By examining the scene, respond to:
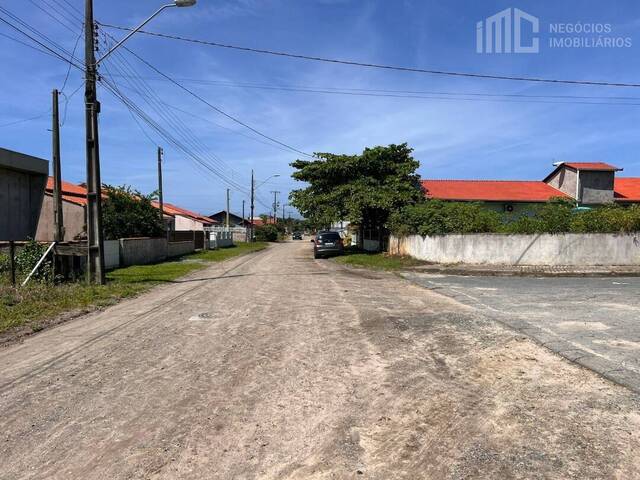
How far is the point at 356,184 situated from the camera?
28.9 meters

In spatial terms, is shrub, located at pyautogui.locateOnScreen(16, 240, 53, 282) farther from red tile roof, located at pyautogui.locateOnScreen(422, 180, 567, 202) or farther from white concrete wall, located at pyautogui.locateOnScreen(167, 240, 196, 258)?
red tile roof, located at pyautogui.locateOnScreen(422, 180, 567, 202)

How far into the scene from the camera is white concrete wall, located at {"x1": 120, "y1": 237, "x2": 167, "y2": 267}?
23522 mm

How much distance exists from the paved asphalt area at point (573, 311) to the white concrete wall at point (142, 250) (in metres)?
13.9

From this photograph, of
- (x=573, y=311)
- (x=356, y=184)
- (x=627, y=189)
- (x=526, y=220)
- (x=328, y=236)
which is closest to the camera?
(x=573, y=311)

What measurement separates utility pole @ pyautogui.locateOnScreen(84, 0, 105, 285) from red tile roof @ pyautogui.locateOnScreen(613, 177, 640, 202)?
35080 mm

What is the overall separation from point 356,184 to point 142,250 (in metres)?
12.2

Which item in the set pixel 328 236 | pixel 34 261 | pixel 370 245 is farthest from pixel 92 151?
pixel 370 245

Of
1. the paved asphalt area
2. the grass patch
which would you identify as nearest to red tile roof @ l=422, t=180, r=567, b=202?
the grass patch

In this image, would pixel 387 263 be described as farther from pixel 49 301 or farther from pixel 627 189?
pixel 627 189

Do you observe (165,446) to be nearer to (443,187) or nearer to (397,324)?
(397,324)

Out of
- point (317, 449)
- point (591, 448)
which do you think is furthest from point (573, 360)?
point (317, 449)

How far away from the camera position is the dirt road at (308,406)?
3543mm

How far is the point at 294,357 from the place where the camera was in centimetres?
639

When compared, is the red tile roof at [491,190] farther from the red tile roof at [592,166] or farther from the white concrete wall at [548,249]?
the white concrete wall at [548,249]
